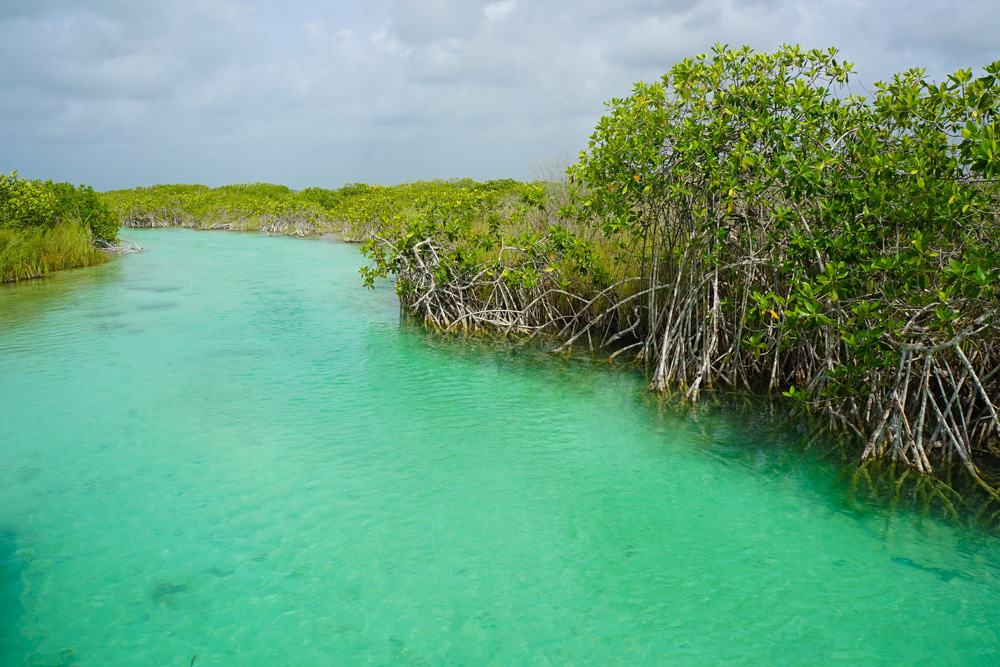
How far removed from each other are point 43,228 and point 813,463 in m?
16.2

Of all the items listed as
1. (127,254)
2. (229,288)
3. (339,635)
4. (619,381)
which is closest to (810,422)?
(619,381)

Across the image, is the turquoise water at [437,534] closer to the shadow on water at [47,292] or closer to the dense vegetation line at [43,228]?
the shadow on water at [47,292]

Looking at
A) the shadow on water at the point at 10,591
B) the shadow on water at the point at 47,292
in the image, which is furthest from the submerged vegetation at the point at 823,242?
the shadow on water at the point at 47,292

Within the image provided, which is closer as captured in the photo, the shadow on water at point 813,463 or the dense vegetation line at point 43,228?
the shadow on water at point 813,463

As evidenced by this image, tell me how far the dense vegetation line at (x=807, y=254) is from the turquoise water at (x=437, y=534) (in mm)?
827

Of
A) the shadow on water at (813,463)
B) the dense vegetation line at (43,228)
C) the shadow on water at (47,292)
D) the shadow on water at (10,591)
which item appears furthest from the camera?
the dense vegetation line at (43,228)

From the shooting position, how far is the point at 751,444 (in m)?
5.41

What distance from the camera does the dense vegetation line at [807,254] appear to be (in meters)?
4.48

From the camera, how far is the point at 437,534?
4.02m

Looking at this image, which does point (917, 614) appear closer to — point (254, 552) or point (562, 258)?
point (254, 552)

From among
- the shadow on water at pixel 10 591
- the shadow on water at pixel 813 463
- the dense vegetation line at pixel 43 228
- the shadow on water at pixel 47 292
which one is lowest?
the shadow on water at pixel 10 591

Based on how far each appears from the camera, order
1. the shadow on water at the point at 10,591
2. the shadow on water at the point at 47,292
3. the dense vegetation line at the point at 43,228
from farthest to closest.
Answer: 1. the dense vegetation line at the point at 43,228
2. the shadow on water at the point at 47,292
3. the shadow on water at the point at 10,591

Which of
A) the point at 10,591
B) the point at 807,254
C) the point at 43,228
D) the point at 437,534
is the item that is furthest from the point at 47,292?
the point at 807,254

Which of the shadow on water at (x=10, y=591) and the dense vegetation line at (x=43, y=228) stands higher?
the dense vegetation line at (x=43, y=228)
